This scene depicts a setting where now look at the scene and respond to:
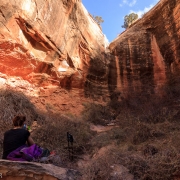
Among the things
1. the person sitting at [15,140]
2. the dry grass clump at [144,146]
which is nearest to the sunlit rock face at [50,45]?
the dry grass clump at [144,146]

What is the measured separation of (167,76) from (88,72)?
5.10 metres

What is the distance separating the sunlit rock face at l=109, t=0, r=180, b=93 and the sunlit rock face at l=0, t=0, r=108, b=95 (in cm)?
131

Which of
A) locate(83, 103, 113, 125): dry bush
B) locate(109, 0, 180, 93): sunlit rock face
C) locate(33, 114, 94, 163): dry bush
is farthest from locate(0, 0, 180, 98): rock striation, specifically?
locate(33, 114, 94, 163): dry bush

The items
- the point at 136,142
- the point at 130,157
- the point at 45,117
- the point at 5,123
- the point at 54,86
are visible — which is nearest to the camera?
the point at 130,157

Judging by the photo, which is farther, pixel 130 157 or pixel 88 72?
pixel 88 72

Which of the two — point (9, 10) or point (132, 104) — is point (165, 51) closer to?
point (132, 104)

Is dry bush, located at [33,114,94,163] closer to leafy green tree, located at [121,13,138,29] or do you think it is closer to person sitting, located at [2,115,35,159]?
person sitting, located at [2,115,35,159]

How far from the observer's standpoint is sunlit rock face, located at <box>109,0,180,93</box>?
40.3 ft

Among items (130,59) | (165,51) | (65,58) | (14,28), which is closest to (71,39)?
(65,58)

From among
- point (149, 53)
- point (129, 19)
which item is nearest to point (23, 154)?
point (149, 53)

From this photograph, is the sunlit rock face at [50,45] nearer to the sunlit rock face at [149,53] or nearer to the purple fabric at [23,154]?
the sunlit rock face at [149,53]

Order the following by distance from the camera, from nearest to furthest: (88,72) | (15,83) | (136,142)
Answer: (136,142), (15,83), (88,72)

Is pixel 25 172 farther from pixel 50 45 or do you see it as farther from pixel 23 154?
pixel 50 45

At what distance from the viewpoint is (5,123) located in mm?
6152
